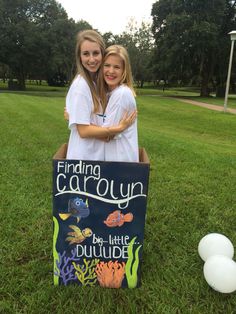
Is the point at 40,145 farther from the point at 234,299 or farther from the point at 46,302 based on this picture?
the point at 234,299

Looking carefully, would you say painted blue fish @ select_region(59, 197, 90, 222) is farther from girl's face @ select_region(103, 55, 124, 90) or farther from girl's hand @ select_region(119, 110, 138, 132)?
girl's face @ select_region(103, 55, 124, 90)

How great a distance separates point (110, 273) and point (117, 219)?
1.43 ft

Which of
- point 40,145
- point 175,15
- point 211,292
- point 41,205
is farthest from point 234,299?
point 175,15

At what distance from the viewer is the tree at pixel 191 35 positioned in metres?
26.1

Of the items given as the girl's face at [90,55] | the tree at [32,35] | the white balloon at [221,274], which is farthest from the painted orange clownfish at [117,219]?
the tree at [32,35]

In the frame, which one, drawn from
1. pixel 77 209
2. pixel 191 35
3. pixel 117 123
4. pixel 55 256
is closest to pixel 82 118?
pixel 117 123

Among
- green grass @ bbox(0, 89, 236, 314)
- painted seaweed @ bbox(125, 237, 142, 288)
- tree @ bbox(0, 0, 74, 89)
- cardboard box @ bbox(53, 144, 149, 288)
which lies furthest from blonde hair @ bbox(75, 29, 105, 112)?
tree @ bbox(0, 0, 74, 89)

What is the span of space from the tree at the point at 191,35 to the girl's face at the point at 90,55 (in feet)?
83.4

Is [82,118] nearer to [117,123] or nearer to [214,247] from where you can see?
[117,123]

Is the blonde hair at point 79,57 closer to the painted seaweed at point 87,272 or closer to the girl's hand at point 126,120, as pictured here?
the girl's hand at point 126,120

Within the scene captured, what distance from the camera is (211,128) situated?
10477mm

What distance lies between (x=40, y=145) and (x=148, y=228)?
3.83 m

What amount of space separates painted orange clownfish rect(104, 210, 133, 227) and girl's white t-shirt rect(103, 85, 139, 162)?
1.20 ft

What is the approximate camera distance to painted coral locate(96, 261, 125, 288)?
2342 millimetres
